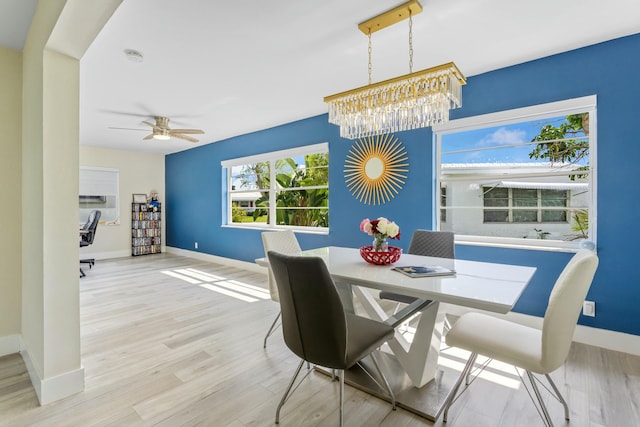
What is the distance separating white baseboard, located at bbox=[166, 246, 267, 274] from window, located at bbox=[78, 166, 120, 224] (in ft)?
4.51

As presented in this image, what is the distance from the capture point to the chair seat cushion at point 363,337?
4.83 feet

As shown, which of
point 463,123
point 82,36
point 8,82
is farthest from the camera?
point 463,123

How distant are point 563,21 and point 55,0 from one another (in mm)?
3103

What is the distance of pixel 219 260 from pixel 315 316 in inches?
196

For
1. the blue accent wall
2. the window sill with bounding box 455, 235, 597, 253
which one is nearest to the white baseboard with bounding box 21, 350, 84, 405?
the blue accent wall

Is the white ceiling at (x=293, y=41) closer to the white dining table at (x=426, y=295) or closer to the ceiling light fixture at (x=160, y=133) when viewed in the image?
the ceiling light fixture at (x=160, y=133)

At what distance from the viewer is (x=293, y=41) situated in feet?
7.93

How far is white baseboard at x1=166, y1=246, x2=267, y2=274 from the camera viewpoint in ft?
17.5

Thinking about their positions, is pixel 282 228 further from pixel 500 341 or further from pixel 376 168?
pixel 500 341

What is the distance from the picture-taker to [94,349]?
2488 mm

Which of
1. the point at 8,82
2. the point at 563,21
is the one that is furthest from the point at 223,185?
the point at 563,21

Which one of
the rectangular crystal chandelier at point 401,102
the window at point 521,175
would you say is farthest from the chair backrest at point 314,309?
the window at point 521,175

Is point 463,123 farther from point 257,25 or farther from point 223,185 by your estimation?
point 223,185

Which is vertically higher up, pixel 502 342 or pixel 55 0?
pixel 55 0
